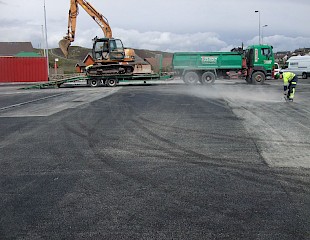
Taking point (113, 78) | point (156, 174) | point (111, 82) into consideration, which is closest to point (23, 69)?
point (111, 82)

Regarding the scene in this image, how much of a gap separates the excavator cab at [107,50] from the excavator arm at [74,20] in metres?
2.98

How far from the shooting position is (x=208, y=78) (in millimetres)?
28375

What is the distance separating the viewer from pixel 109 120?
1103cm

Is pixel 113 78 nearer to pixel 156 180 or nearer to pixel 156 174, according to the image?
pixel 156 174

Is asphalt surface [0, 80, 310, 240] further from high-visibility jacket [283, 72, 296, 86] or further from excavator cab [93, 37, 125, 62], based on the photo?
excavator cab [93, 37, 125, 62]

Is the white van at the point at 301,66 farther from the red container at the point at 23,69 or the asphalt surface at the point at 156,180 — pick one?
the asphalt surface at the point at 156,180

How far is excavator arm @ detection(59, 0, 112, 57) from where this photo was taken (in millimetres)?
29828

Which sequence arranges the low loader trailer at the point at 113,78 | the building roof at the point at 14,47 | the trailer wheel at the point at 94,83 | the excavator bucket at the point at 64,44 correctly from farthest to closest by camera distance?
the building roof at the point at 14,47 → the excavator bucket at the point at 64,44 → the trailer wheel at the point at 94,83 → the low loader trailer at the point at 113,78

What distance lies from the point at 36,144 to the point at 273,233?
18.8ft

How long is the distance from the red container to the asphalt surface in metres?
35.2

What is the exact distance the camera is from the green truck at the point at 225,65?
27828 millimetres

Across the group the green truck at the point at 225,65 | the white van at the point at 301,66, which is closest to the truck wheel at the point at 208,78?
the green truck at the point at 225,65

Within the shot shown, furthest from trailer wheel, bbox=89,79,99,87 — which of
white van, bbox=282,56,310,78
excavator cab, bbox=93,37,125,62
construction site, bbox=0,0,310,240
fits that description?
white van, bbox=282,56,310,78

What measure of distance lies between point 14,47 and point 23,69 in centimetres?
5627
